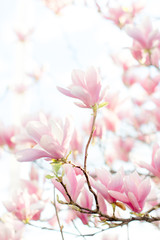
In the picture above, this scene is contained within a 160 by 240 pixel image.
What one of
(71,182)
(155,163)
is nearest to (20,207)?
(71,182)

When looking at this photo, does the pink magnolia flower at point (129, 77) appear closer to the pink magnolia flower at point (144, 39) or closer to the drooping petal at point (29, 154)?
the pink magnolia flower at point (144, 39)

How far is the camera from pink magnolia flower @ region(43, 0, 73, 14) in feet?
5.99

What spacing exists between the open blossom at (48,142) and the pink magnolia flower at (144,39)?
0.47 metres

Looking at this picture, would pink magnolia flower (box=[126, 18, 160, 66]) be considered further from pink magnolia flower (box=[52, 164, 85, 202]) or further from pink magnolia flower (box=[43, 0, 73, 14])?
pink magnolia flower (box=[43, 0, 73, 14])

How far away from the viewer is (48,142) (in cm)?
50

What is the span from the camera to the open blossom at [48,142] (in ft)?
1.66

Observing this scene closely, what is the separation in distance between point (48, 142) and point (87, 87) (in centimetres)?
12

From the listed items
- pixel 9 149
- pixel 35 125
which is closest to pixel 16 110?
pixel 9 149

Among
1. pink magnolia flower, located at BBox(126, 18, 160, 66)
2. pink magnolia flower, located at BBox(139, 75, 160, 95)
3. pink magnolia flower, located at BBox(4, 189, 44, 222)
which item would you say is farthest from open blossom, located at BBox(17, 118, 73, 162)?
pink magnolia flower, located at BBox(139, 75, 160, 95)

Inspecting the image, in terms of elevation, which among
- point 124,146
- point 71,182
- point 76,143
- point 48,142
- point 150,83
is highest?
point 48,142

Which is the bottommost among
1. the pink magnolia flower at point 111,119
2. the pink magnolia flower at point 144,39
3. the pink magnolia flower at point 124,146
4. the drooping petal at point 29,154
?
the pink magnolia flower at point 124,146

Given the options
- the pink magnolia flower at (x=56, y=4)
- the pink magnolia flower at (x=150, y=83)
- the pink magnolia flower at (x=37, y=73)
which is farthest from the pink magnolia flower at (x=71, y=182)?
the pink magnolia flower at (x=37, y=73)

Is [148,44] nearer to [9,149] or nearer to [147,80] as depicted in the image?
[147,80]

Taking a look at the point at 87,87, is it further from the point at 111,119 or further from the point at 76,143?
the point at 111,119
